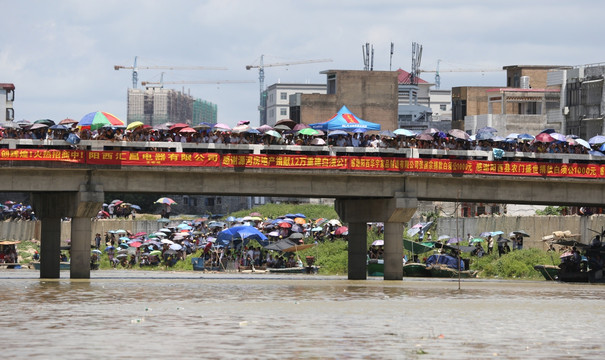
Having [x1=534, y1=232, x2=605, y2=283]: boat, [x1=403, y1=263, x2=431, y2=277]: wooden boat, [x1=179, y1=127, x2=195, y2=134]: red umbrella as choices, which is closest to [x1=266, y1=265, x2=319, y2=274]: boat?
[x1=403, y1=263, x2=431, y2=277]: wooden boat

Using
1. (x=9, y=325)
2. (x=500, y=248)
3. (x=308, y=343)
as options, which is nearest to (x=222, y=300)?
(x=9, y=325)

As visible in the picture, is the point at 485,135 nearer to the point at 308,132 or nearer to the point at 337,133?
the point at 337,133

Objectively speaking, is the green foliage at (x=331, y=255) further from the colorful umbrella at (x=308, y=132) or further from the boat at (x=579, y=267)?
the colorful umbrella at (x=308, y=132)

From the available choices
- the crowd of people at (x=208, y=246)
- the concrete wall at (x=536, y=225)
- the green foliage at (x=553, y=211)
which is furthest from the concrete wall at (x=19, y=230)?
the green foliage at (x=553, y=211)

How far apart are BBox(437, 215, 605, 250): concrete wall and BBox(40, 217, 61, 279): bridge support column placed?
29.7m

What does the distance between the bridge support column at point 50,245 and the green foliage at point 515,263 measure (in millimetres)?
25841

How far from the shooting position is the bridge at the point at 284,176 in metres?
54.4

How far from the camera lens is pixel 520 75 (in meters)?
131

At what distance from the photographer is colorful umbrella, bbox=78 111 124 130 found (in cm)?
5459

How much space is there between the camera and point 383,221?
6019 centimetres

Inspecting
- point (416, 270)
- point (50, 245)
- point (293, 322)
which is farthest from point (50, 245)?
point (293, 322)

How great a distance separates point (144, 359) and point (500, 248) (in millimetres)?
51271

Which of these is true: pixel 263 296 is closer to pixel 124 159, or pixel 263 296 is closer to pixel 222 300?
pixel 222 300

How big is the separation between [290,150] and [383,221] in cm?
716
